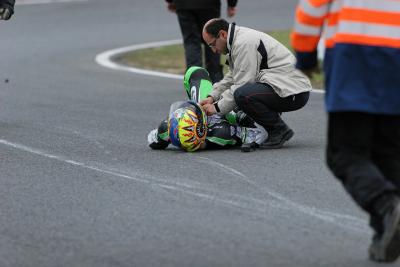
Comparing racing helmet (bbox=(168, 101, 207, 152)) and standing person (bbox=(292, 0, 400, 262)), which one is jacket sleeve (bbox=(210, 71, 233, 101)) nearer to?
racing helmet (bbox=(168, 101, 207, 152))

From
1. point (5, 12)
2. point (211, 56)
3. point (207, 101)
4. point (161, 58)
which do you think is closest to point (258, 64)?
point (207, 101)

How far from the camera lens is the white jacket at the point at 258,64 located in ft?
29.7

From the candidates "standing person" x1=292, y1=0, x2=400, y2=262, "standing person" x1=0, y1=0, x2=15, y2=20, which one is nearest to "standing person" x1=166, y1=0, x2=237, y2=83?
"standing person" x1=0, y1=0, x2=15, y2=20

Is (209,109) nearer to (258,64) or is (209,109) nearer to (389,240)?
(258,64)

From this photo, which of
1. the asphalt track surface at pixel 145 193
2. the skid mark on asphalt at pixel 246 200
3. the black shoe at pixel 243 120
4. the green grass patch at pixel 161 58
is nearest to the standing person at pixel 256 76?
the black shoe at pixel 243 120

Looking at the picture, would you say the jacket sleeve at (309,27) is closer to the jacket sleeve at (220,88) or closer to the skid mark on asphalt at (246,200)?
the skid mark on asphalt at (246,200)

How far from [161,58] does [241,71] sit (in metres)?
8.09

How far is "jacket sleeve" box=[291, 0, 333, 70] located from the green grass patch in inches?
393

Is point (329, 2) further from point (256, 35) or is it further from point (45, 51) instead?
point (45, 51)

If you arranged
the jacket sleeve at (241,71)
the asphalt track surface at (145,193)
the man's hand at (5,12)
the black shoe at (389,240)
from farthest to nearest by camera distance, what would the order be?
the man's hand at (5,12) < the jacket sleeve at (241,71) < the asphalt track surface at (145,193) < the black shoe at (389,240)

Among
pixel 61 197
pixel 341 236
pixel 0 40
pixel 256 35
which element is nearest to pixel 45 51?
pixel 0 40

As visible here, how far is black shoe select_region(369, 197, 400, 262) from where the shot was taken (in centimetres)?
536

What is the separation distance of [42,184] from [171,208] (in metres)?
1.25

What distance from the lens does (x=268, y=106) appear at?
923 cm
